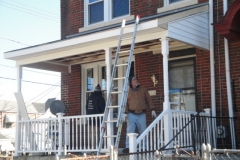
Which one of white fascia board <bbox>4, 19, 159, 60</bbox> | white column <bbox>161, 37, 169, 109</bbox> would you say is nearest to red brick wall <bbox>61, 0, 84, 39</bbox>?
white fascia board <bbox>4, 19, 159, 60</bbox>

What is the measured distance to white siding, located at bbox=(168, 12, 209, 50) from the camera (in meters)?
9.13

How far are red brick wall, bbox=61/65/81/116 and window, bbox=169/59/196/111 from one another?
349cm

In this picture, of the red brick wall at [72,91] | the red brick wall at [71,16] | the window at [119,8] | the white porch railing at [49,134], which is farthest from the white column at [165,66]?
the red brick wall at [72,91]

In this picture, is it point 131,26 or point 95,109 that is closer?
point 131,26

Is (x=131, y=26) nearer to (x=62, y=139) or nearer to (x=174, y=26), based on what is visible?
(x=174, y=26)

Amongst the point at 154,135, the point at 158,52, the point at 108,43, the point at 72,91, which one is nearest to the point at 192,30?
the point at 158,52

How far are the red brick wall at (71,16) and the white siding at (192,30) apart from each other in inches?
189

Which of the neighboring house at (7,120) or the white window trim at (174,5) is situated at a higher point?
the white window trim at (174,5)

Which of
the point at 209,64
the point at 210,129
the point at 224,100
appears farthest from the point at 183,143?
the point at 209,64

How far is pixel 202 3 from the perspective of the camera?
34.4ft

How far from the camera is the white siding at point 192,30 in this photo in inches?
360

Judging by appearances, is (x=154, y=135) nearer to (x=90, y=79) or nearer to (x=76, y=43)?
(x=76, y=43)

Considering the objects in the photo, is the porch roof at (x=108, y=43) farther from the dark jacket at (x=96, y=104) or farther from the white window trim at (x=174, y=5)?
the dark jacket at (x=96, y=104)

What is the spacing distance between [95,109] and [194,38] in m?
3.32
